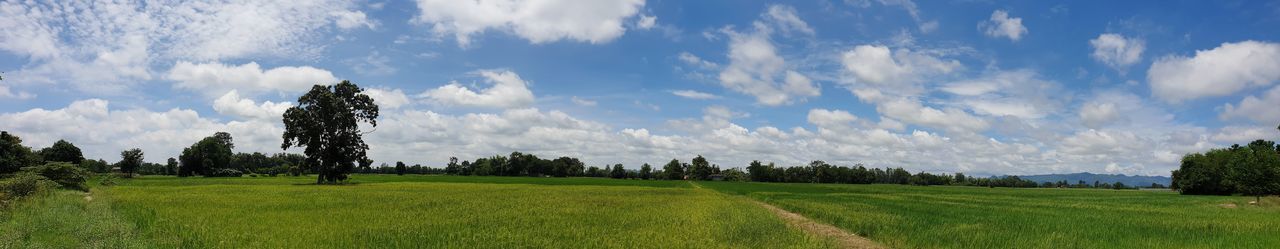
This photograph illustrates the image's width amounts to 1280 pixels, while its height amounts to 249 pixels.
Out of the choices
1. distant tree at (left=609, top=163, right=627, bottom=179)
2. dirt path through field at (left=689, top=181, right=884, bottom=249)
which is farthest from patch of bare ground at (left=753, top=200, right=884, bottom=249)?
distant tree at (left=609, top=163, right=627, bottom=179)

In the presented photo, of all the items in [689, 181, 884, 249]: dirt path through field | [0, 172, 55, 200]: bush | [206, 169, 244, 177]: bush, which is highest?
[206, 169, 244, 177]: bush

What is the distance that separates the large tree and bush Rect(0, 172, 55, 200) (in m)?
27.1

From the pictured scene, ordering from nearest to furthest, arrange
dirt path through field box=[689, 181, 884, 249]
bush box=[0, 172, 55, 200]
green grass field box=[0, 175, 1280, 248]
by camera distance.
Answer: green grass field box=[0, 175, 1280, 248], dirt path through field box=[689, 181, 884, 249], bush box=[0, 172, 55, 200]

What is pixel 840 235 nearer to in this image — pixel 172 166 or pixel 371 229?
pixel 371 229

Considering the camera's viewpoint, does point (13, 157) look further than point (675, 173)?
No

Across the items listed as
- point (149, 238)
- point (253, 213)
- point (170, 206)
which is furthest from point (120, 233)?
point (170, 206)

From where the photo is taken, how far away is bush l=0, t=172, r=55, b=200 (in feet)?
82.9

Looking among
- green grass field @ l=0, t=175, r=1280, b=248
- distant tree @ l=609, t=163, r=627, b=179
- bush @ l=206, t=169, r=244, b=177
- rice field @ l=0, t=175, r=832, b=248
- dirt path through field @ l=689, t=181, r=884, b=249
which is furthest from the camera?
distant tree @ l=609, t=163, r=627, b=179

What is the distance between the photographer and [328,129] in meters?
58.3

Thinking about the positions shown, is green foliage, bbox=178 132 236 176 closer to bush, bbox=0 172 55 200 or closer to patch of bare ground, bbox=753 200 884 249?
bush, bbox=0 172 55 200

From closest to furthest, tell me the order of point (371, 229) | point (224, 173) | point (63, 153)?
point (371, 229) < point (63, 153) < point (224, 173)

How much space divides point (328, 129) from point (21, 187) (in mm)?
31594

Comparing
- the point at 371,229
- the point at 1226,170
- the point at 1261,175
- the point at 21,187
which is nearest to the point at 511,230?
the point at 371,229

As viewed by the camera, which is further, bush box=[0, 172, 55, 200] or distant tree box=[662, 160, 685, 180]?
distant tree box=[662, 160, 685, 180]
